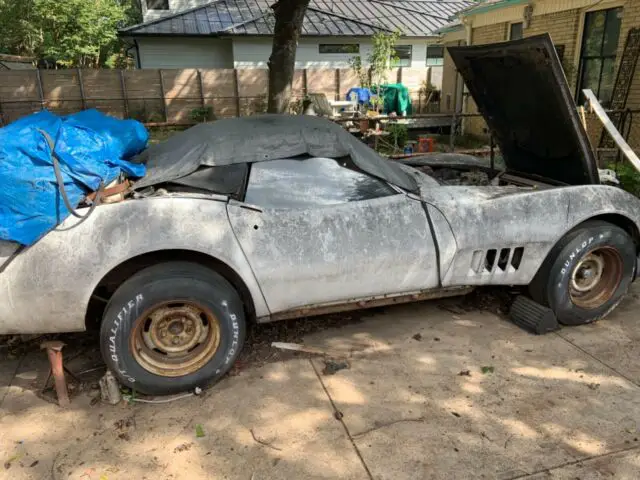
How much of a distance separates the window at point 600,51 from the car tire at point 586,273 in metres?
7.64

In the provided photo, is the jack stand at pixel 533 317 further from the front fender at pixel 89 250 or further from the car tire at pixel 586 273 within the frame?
the front fender at pixel 89 250

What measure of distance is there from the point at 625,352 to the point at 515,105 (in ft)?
6.79

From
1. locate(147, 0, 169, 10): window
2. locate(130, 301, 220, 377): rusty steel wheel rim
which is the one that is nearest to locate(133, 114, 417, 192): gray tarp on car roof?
locate(130, 301, 220, 377): rusty steel wheel rim

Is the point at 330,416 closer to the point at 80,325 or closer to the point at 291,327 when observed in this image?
the point at 291,327

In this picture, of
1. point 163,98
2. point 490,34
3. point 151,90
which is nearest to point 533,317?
point 490,34

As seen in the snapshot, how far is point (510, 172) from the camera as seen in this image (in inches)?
181

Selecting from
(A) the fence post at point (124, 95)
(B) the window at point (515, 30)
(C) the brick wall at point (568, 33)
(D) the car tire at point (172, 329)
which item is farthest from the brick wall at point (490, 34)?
(A) the fence post at point (124, 95)

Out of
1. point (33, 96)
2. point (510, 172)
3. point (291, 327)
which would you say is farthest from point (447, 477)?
point (33, 96)

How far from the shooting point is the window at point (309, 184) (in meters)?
3.16

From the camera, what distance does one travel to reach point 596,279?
388 cm

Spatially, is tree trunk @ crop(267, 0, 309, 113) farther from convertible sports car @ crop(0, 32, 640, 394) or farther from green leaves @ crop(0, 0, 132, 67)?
green leaves @ crop(0, 0, 132, 67)

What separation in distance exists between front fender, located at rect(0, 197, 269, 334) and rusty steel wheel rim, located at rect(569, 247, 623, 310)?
102 inches

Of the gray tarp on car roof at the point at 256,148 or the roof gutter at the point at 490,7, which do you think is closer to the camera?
the gray tarp on car roof at the point at 256,148

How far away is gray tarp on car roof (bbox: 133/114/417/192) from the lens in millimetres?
3193
